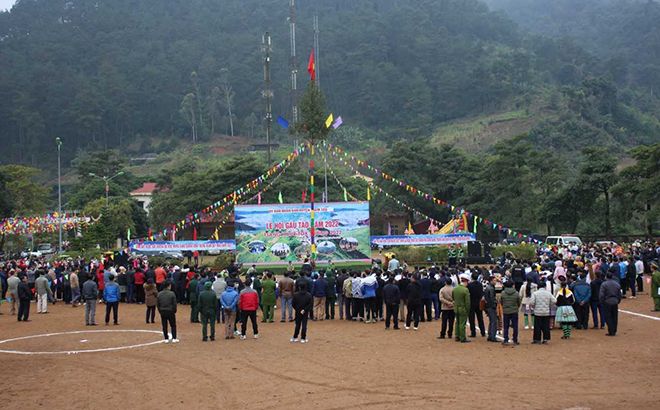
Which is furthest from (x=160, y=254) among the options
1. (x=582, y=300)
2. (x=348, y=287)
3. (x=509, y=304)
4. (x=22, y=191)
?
(x=509, y=304)

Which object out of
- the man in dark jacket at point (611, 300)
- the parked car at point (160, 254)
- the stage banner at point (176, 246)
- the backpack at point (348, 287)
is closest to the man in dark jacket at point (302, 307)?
the backpack at point (348, 287)

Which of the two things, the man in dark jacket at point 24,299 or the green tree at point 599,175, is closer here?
the man in dark jacket at point 24,299

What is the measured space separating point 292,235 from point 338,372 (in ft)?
64.3

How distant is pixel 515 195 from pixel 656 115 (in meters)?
75.2

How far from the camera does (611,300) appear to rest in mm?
14031

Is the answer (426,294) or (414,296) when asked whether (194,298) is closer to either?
(414,296)

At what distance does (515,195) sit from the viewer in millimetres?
49312

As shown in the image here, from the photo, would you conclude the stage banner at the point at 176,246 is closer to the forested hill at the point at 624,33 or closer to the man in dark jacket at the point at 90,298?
the man in dark jacket at the point at 90,298

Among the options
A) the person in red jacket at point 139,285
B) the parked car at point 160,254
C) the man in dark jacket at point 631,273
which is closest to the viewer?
the man in dark jacket at point 631,273

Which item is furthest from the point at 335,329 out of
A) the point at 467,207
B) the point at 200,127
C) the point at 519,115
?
the point at 200,127

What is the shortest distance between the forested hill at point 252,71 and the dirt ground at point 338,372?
3691 inches

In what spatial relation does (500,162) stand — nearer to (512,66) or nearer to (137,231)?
(137,231)

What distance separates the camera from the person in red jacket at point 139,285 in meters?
20.7

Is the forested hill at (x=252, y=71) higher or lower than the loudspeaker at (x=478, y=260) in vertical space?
higher
